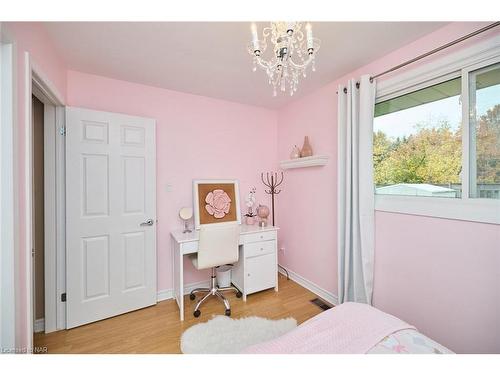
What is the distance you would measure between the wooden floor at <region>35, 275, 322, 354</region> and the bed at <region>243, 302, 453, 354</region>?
44.0 inches

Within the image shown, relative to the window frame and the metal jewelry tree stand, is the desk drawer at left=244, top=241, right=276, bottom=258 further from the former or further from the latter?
the window frame

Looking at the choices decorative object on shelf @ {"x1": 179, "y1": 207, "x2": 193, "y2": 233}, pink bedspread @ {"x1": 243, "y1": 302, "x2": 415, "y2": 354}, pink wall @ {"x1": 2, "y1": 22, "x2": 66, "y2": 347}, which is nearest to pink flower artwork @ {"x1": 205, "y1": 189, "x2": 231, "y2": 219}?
decorative object on shelf @ {"x1": 179, "y1": 207, "x2": 193, "y2": 233}

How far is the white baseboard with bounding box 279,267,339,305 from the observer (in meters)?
2.33

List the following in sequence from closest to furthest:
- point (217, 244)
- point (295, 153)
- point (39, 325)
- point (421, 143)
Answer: point (421, 143) < point (39, 325) < point (217, 244) < point (295, 153)

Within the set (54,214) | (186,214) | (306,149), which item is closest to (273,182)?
(306,149)

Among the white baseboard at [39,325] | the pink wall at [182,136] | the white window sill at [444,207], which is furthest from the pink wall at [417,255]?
the white baseboard at [39,325]

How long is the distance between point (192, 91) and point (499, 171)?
2.83 meters

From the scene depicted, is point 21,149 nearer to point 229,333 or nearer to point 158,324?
point 158,324

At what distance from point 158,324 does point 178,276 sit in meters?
0.45

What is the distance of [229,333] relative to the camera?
1817 millimetres

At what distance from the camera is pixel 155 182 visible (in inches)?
90.9

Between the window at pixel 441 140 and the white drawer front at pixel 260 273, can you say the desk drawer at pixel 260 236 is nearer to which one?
the white drawer front at pixel 260 273

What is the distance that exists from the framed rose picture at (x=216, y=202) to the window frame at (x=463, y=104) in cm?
177

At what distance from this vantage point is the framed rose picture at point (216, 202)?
261cm
